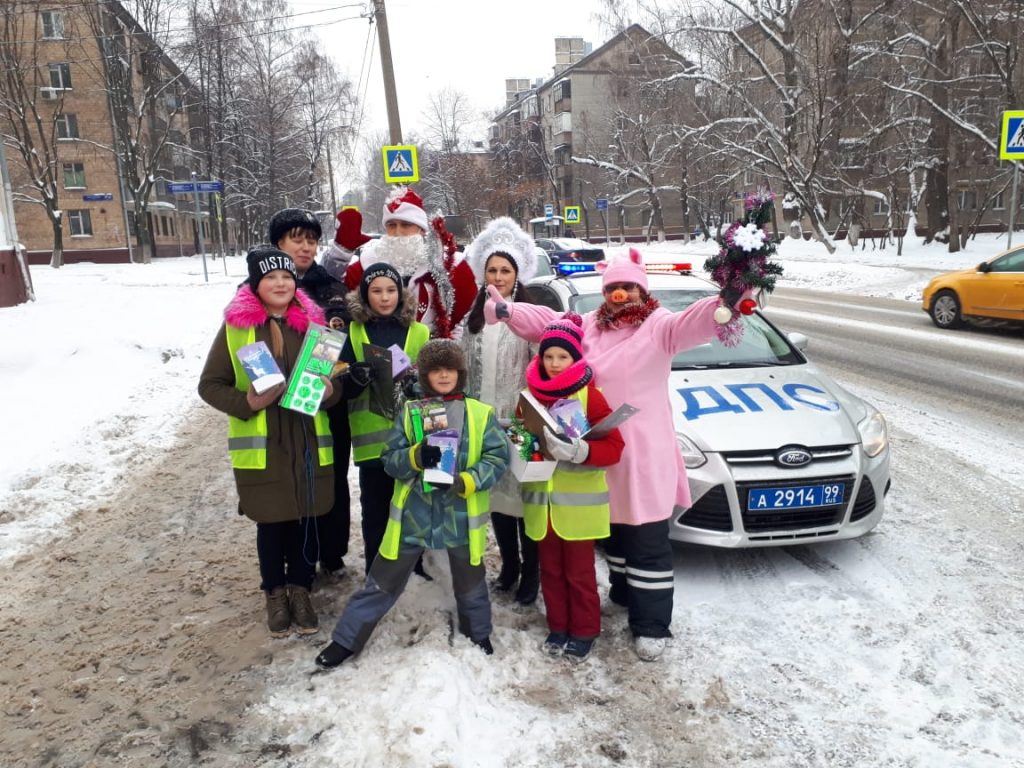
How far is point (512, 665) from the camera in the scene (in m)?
3.27

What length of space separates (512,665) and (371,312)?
1747mm

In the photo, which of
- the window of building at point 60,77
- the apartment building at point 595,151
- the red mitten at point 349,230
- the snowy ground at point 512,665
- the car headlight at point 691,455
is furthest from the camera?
the apartment building at point 595,151

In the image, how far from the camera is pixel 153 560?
4.58 meters

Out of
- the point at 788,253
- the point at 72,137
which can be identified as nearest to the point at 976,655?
the point at 788,253

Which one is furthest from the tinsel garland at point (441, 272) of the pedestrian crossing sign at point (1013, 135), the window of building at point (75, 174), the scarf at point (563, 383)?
the window of building at point (75, 174)

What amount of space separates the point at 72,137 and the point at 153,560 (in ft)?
152

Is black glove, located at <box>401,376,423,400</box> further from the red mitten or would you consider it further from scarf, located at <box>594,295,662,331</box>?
the red mitten

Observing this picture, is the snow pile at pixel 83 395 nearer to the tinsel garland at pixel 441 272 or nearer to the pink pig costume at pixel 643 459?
the tinsel garland at pixel 441 272

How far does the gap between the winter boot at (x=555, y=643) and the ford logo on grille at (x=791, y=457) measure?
4.86 ft

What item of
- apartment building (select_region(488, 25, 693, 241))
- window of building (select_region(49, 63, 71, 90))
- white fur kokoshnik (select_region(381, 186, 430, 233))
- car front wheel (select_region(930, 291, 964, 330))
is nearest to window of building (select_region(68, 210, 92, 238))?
window of building (select_region(49, 63, 71, 90))

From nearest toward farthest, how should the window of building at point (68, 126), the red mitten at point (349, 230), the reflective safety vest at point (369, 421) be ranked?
Result: 1. the reflective safety vest at point (369, 421)
2. the red mitten at point (349, 230)
3. the window of building at point (68, 126)

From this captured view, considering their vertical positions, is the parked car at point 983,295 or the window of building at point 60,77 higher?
the window of building at point 60,77

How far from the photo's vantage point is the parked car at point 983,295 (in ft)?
39.9

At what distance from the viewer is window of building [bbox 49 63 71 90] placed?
40875 millimetres
